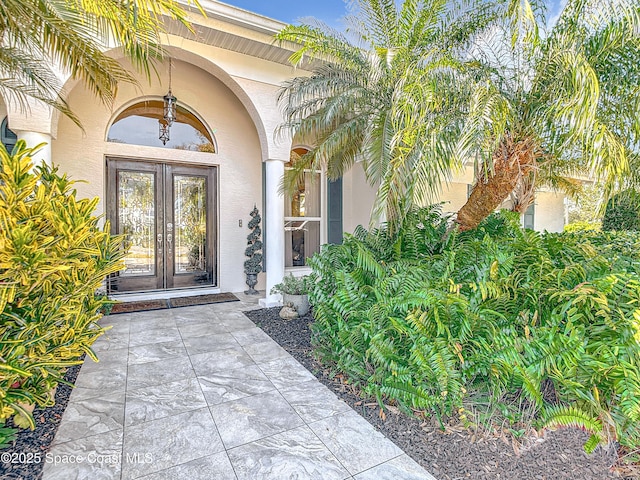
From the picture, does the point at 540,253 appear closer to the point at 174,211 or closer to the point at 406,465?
the point at 406,465

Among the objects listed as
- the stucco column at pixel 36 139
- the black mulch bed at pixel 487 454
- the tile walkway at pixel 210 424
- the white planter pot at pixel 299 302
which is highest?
the stucco column at pixel 36 139

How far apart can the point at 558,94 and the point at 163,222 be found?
656 centimetres

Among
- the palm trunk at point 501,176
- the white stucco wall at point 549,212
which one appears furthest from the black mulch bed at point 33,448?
the white stucco wall at point 549,212

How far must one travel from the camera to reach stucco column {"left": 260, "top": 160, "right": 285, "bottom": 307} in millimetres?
5914

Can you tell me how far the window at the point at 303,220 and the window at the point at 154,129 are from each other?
2.02 meters

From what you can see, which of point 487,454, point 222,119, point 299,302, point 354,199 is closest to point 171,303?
point 299,302

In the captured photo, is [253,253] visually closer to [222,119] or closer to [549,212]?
[222,119]

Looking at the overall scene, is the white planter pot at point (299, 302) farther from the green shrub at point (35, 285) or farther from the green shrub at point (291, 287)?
the green shrub at point (35, 285)

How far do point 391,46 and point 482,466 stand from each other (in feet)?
15.2

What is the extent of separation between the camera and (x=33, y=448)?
2248 mm

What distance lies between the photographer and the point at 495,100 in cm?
306

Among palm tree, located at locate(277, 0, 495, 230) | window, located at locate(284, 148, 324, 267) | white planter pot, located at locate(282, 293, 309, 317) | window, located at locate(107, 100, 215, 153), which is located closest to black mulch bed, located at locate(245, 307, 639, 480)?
palm tree, located at locate(277, 0, 495, 230)

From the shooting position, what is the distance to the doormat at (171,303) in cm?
577

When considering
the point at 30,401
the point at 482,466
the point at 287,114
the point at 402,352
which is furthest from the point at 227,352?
the point at 287,114
